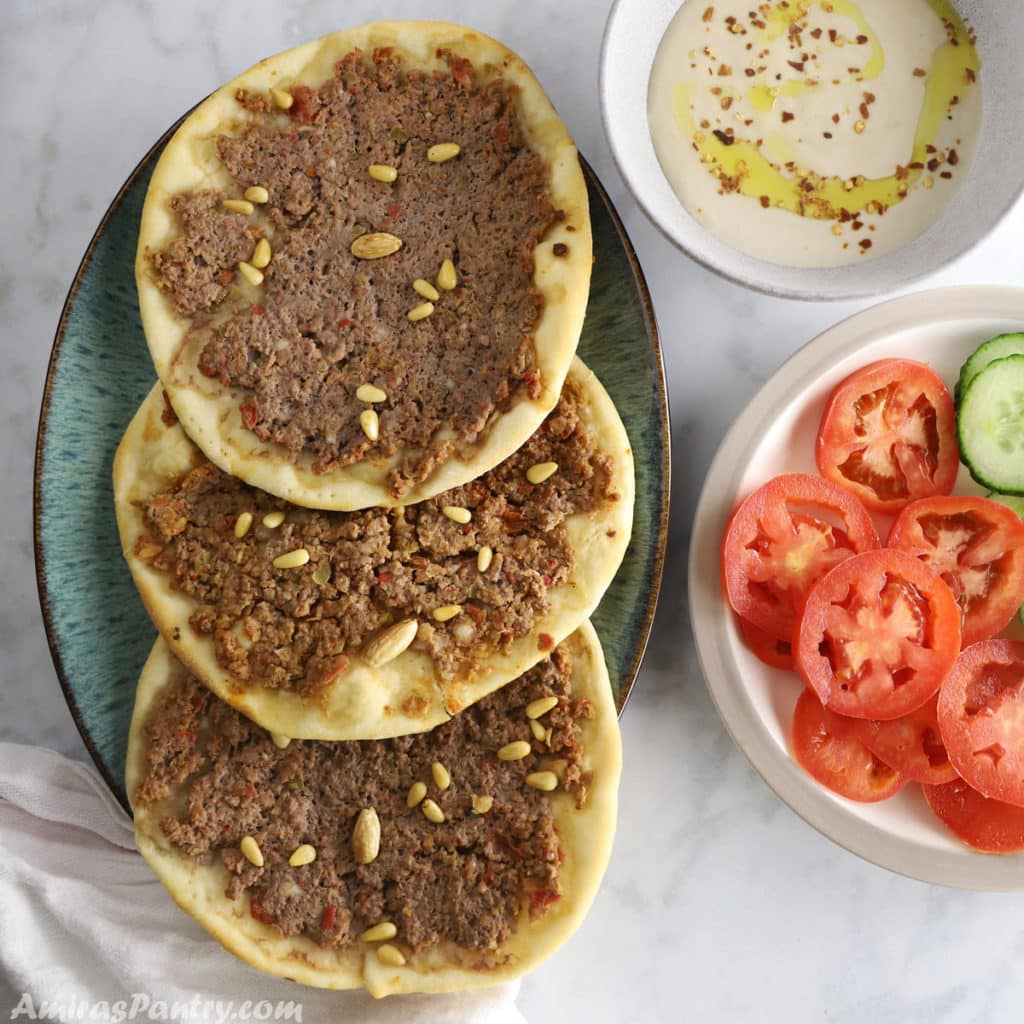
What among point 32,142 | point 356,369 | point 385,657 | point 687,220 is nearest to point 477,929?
point 385,657

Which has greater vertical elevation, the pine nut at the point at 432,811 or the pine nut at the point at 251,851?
the pine nut at the point at 432,811

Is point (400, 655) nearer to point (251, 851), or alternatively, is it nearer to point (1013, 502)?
point (251, 851)

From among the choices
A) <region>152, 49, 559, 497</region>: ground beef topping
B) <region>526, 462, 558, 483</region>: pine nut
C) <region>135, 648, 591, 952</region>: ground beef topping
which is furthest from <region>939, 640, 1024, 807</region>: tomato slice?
<region>152, 49, 559, 497</region>: ground beef topping

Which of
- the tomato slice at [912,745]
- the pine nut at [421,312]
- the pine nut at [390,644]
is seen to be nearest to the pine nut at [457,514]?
the pine nut at [390,644]

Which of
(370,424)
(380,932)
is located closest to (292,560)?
(370,424)

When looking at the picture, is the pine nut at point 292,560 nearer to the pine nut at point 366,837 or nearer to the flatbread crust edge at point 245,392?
the flatbread crust edge at point 245,392

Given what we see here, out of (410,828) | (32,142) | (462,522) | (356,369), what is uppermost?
(32,142)

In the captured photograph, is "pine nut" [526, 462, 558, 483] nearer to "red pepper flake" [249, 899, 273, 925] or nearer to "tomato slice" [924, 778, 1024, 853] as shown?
"red pepper flake" [249, 899, 273, 925]

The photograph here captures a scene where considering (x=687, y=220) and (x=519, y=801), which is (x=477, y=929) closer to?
(x=519, y=801)
